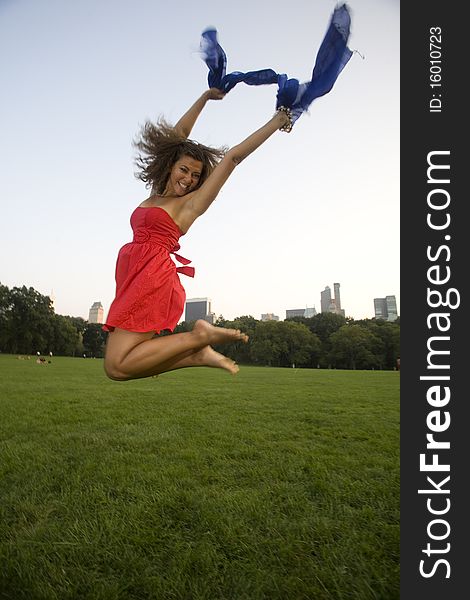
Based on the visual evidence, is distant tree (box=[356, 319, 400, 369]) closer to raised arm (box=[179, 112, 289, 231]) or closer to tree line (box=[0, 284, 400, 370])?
tree line (box=[0, 284, 400, 370])

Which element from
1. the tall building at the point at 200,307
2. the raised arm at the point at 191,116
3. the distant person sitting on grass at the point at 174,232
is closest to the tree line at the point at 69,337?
the tall building at the point at 200,307

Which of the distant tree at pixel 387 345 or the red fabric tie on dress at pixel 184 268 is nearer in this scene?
the red fabric tie on dress at pixel 184 268

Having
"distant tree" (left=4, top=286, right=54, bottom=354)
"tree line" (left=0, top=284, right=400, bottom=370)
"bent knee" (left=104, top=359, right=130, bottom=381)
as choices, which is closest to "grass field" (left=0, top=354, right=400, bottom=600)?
"bent knee" (left=104, top=359, right=130, bottom=381)

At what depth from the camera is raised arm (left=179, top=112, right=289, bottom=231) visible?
2412 mm

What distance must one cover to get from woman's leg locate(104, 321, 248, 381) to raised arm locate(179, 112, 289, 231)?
695 millimetres

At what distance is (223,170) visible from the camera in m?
2.41

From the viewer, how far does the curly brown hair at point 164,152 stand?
2852mm

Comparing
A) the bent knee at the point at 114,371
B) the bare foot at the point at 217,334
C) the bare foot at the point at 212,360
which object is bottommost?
the bent knee at the point at 114,371

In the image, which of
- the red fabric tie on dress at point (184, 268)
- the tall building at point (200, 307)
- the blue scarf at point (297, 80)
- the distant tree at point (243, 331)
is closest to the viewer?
the blue scarf at point (297, 80)

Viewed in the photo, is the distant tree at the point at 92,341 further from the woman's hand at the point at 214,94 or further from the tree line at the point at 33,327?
the woman's hand at the point at 214,94

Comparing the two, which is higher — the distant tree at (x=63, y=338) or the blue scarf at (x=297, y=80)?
the blue scarf at (x=297, y=80)

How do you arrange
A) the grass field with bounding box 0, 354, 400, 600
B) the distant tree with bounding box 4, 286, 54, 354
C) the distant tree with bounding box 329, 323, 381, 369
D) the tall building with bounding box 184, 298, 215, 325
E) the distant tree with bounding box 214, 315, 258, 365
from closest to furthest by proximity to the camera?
the grass field with bounding box 0, 354, 400, 600 < the tall building with bounding box 184, 298, 215, 325 < the distant tree with bounding box 214, 315, 258, 365 < the distant tree with bounding box 4, 286, 54, 354 < the distant tree with bounding box 329, 323, 381, 369

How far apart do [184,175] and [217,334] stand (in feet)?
3.68

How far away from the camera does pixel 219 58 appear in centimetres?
275
